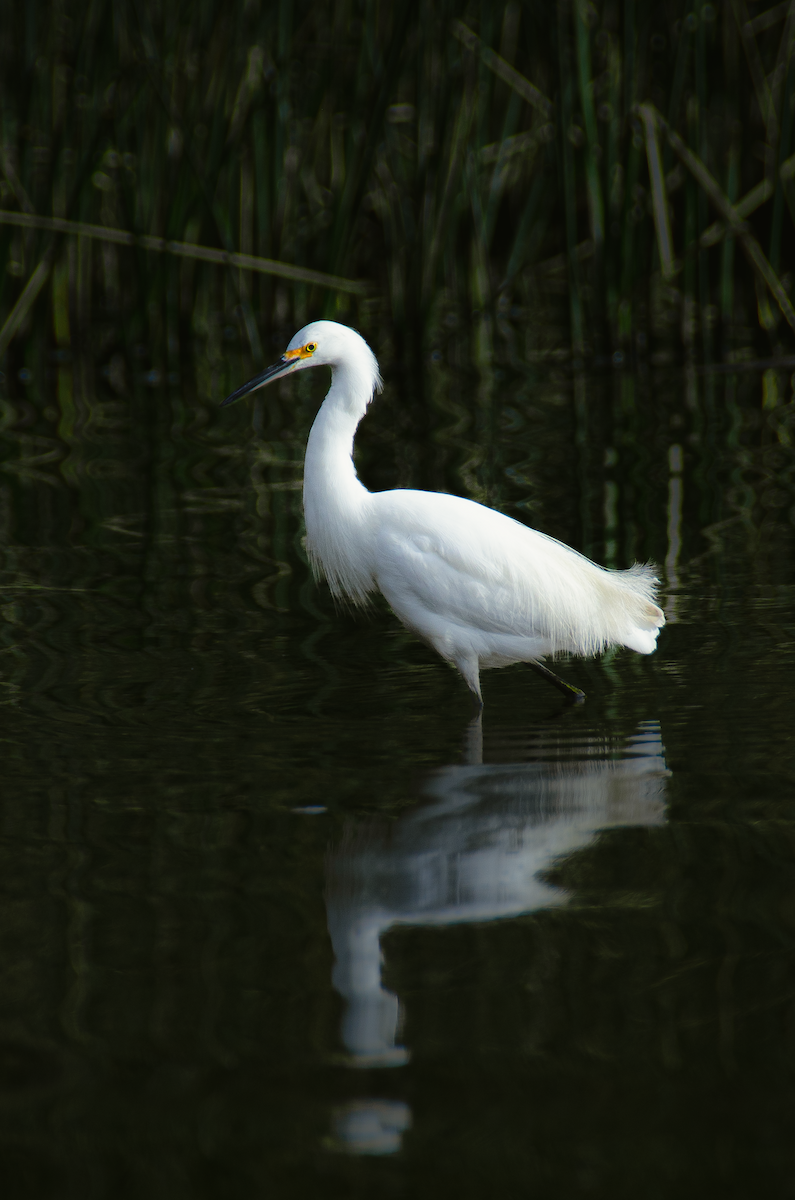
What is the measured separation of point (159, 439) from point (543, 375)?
10.9 feet

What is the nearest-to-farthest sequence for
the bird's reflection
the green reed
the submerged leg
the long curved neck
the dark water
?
the dark water → the bird's reflection → the submerged leg → the long curved neck → the green reed

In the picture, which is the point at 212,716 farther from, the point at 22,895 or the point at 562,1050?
the point at 562,1050

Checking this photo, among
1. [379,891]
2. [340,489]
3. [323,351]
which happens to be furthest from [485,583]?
[379,891]

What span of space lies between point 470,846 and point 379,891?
329 millimetres

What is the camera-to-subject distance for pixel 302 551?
6691 mm

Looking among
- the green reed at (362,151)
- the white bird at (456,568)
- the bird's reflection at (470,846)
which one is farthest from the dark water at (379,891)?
the green reed at (362,151)

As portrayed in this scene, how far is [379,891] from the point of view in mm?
3199

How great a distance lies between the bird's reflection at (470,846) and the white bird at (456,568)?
543 mm

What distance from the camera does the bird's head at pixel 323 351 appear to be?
5027 mm

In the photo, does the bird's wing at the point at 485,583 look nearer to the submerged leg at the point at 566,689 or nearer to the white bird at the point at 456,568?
the white bird at the point at 456,568

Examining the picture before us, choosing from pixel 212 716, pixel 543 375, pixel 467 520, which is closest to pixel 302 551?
pixel 467 520

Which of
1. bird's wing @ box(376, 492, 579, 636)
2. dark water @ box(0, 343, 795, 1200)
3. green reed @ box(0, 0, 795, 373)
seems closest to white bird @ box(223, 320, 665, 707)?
bird's wing @ box(376, 492, 579, 636)

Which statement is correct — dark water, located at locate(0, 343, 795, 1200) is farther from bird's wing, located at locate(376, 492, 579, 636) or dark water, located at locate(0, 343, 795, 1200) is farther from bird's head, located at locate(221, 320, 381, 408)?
bird's head, located at locate(221, 320, 381, 408)

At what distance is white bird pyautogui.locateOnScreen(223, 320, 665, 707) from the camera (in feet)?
15.6
